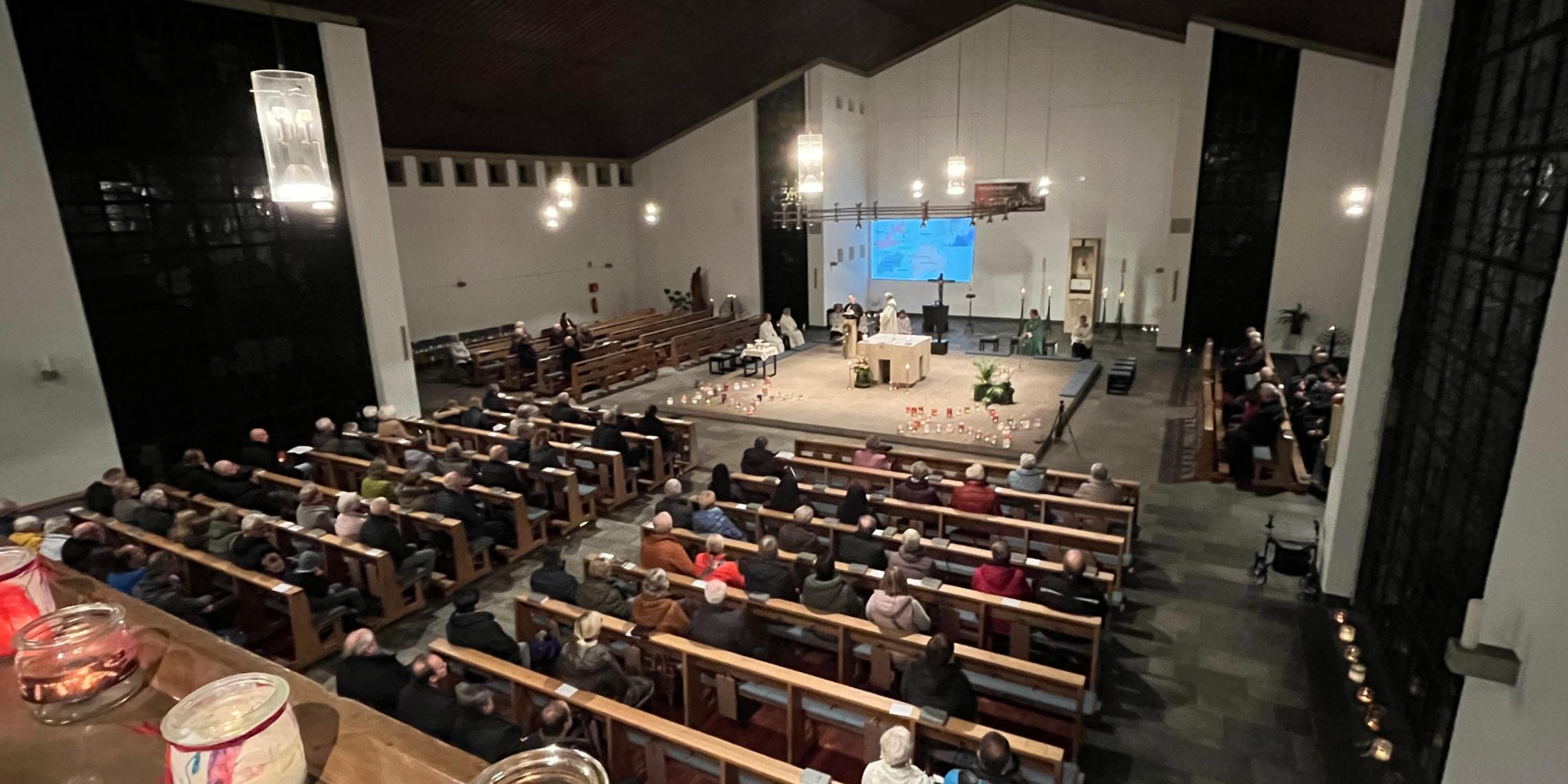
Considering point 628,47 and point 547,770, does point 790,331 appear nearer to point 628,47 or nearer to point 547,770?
point 628,47

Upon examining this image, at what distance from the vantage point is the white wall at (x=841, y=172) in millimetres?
16359

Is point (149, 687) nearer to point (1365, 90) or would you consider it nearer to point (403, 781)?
point (403, 781)

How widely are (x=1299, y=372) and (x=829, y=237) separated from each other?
30.0 ft

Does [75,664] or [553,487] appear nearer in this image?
[75,664]

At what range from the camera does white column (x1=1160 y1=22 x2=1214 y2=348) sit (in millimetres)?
13523

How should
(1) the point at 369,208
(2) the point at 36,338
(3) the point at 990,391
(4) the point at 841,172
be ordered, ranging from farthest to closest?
(4) the point at 841,172
(3) the point at 990,391
(1) the point at 369,208
(2) the point at 36,338

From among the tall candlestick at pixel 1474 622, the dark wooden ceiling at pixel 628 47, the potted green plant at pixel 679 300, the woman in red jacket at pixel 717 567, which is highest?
the dark wooden ceiling at pixel 628 47

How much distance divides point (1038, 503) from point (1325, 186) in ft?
35.0

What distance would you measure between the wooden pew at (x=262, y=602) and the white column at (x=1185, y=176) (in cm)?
1402

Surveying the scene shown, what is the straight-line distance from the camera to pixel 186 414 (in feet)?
29.1

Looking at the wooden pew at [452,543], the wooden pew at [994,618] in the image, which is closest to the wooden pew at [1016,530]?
the wooden pew at [994,618]

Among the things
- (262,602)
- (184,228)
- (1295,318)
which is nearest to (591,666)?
(262,602)

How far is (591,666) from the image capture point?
4.39m

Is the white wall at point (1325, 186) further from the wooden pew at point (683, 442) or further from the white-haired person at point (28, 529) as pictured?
the white-haired person at point (28, 529)
